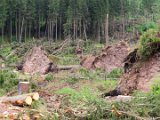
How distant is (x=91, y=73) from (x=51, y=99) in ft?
37.9

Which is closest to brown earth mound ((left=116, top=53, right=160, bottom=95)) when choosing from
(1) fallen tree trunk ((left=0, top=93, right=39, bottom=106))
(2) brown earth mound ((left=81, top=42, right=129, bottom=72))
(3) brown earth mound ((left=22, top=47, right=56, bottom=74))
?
(1) fallen tree trunk ((left=0, top=93, right=39, bottom=106))

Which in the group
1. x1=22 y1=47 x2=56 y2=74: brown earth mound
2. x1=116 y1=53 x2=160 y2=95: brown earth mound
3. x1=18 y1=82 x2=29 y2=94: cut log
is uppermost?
x1=116 y1=53 x2=160 y2=95: brown earth mound

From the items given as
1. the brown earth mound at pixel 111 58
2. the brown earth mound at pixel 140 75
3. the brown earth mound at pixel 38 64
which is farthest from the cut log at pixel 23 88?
the brown earth mound at pixel 38 64

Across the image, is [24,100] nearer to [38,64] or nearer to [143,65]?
[143,65]

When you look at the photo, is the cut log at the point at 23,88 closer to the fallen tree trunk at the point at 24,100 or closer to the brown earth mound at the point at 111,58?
the fallen tree trunk at the point at 24,100

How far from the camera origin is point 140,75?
15477mm

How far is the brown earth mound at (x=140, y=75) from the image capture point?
1503 cm

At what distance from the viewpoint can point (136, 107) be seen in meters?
10.2

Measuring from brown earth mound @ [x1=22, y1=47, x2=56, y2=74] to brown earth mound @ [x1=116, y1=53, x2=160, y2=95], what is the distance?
1261 centimetres

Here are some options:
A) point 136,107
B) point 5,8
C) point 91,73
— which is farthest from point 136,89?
point 5,8

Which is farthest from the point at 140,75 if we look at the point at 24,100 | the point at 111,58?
the point at 111,58

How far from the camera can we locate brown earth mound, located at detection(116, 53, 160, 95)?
15031mm

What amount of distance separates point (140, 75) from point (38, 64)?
14.2 meters

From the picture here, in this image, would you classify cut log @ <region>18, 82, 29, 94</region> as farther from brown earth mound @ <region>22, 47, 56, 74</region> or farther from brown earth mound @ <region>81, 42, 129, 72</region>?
brown earth mound @ <region>22, 47, 56, 74</region>
